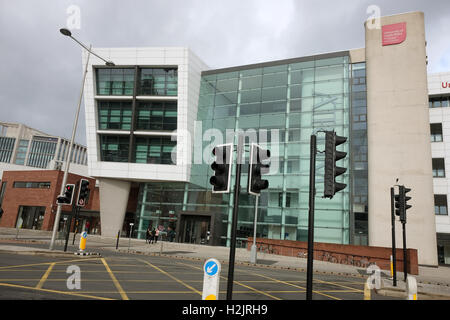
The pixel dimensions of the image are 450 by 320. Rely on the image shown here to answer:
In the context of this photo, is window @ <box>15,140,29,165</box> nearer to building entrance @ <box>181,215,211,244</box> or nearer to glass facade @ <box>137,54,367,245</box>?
glass facade @ <box>137,54,367,245</box>

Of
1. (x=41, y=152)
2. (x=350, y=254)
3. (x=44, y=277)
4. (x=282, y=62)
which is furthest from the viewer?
(x=41, y=152)

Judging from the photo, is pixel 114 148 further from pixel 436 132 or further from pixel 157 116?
pixel 436 132

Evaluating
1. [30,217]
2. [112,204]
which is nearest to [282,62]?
[112,204]

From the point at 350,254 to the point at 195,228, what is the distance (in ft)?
55.2

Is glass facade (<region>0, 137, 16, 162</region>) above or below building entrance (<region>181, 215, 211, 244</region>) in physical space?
above

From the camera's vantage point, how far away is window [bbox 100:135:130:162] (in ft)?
129

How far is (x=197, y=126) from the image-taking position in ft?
128

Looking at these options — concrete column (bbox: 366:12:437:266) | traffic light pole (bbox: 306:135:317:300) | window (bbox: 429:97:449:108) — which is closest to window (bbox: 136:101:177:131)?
concrete column (bbox: 366:12:437:266)

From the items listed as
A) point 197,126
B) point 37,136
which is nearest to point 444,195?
point 197,126

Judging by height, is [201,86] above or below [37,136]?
below

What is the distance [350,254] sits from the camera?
25.3 meters
